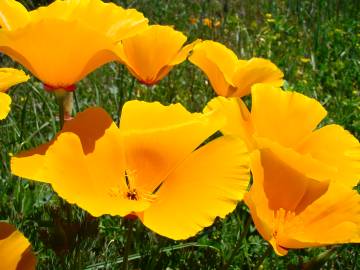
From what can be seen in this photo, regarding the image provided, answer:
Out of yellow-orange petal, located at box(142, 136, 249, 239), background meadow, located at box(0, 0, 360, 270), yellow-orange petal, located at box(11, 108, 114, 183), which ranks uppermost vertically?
yellow-orange petal, located at box(11, 108, 114, 183)

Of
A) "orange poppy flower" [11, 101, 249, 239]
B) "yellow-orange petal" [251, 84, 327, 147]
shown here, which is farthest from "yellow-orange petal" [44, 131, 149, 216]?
"yellow-orange petal" [251, 84, 327, 147]

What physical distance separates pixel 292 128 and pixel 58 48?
534 millimetres

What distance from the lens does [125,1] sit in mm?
5625

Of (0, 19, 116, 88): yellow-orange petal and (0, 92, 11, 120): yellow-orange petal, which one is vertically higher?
(0, 19, 116, 88): yellow-orange petal

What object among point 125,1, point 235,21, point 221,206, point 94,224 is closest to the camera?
point 221,206

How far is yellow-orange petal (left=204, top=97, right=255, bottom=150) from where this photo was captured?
1215mm

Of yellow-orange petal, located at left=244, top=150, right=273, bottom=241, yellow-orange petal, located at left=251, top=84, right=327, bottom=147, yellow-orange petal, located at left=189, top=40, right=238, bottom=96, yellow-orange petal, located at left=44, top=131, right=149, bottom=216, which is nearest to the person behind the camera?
yellow-orange petal, located at left=44, top=131, right=149, bottom=216

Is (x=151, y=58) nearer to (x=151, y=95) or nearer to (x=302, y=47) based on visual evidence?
(x=151, y=95)

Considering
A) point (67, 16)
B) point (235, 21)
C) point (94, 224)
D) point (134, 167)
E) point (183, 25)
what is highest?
point (67, 16)

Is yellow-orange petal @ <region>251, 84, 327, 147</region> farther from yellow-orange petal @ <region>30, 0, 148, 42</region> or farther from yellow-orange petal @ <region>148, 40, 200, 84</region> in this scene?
yellow-orange petal @ <region>30, 0, 148, 42</region>

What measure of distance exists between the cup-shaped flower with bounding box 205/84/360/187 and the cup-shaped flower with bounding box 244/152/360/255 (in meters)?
0.06

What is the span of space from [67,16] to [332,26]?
3716 millimetres

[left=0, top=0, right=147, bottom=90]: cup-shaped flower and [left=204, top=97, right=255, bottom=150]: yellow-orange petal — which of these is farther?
[left=204, top=97, right=255, bottom=150]: yellow-orange petal

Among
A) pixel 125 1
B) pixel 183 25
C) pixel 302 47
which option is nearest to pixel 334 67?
pixel 302 47
